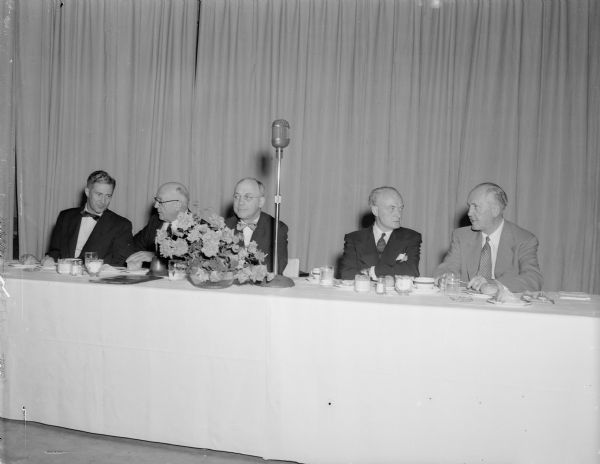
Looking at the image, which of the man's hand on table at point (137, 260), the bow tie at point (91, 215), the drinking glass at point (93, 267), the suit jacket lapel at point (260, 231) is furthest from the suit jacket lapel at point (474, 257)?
the bow tie at point (91, 215)

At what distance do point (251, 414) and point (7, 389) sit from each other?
1353 millimetres

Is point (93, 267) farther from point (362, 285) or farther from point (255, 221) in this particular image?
point (362, 285)

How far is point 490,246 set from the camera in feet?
10.8

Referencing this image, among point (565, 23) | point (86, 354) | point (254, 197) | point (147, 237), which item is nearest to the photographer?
point (86, 354)

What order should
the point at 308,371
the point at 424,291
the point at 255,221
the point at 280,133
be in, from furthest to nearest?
the point at 255,221
the point at 280,133
the point at 424,291
the point at 308,371

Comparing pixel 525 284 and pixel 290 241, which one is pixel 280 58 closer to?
pixel 290 241

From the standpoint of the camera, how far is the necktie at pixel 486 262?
324 cm

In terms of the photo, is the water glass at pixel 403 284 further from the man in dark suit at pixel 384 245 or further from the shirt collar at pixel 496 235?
the shirt collar at pixel 496 235

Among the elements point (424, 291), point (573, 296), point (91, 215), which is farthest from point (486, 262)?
point (91, 215)

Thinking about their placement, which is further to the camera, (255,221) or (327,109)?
(327,109)

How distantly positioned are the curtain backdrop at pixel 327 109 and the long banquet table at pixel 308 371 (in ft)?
8.90

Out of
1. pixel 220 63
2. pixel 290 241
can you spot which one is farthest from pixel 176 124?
pixel 290 241

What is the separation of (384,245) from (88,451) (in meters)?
2.22

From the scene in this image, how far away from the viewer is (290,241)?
557 cm
